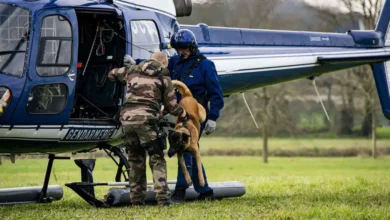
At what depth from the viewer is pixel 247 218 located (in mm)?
9328

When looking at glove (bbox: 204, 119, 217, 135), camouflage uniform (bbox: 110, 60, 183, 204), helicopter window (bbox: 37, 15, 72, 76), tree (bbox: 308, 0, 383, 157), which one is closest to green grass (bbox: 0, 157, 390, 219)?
camouflage uniform (bbox: 110, 60, 183, 204)

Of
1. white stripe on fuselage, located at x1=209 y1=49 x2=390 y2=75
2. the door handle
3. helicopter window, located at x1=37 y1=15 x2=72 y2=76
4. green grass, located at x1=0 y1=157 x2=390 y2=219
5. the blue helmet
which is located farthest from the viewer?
white stripe on fuselage, located at x1=209 y1=49 x2=390 y2=75

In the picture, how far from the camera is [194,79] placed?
1134 centimetres

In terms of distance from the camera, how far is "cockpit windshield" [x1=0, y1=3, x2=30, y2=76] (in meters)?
10.6

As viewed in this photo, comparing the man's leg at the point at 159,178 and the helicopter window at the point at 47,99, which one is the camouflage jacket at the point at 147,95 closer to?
the man's leg at the point at 159,178

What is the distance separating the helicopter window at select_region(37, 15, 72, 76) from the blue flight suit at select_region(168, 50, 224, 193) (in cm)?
137

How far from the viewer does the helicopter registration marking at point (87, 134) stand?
37.2 ft

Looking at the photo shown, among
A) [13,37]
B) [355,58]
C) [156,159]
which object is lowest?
[156,159]

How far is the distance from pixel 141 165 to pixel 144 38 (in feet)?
6.51

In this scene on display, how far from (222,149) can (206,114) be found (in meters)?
27.8

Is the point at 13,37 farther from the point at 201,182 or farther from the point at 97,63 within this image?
the point at 201,182

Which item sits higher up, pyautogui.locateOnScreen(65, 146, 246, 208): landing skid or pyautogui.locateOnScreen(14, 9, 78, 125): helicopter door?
pyautogui.locateOnScreen(14, 9, 78, 125): helicopter door

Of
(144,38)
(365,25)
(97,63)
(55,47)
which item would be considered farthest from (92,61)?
(365,25)

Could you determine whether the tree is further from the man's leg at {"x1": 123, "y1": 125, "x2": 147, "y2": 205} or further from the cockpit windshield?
the cockpit windshield
